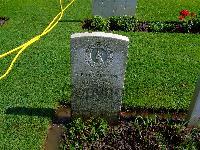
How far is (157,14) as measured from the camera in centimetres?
1356

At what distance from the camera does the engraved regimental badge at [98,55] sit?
6688 mm

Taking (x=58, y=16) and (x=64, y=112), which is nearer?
(x=64, y=112)

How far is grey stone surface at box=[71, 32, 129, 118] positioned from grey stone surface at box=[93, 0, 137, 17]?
227 inches

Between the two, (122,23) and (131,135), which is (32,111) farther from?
(122,23)

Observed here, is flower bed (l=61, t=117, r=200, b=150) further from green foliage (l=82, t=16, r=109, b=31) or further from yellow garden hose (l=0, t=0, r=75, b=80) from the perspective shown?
green foliage (l=82, t=16, r=109, b=31)

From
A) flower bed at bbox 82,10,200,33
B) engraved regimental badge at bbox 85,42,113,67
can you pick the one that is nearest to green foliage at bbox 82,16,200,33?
flower bed at bbox 82,10,200,33

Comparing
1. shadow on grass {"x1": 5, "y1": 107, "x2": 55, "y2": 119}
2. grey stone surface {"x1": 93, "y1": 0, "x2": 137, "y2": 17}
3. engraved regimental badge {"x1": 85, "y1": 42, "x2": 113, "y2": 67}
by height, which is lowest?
shadow on grass {"x1": 5, "y1": 107, "x2": 55, "y2": 119}

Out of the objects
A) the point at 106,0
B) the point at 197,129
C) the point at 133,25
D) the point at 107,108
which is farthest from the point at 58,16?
the point at 197,129

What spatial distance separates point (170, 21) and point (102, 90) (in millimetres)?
6597

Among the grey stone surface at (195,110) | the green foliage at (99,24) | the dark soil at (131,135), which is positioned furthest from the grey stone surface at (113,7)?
the grey stone surface at (195,110)

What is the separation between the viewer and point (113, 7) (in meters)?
12.5

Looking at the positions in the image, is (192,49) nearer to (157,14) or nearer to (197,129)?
(157,14)

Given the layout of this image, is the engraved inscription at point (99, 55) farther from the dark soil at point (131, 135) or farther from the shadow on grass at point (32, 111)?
the shadow on grass at point (32, 111)

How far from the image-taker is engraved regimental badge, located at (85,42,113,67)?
6.69 metres
